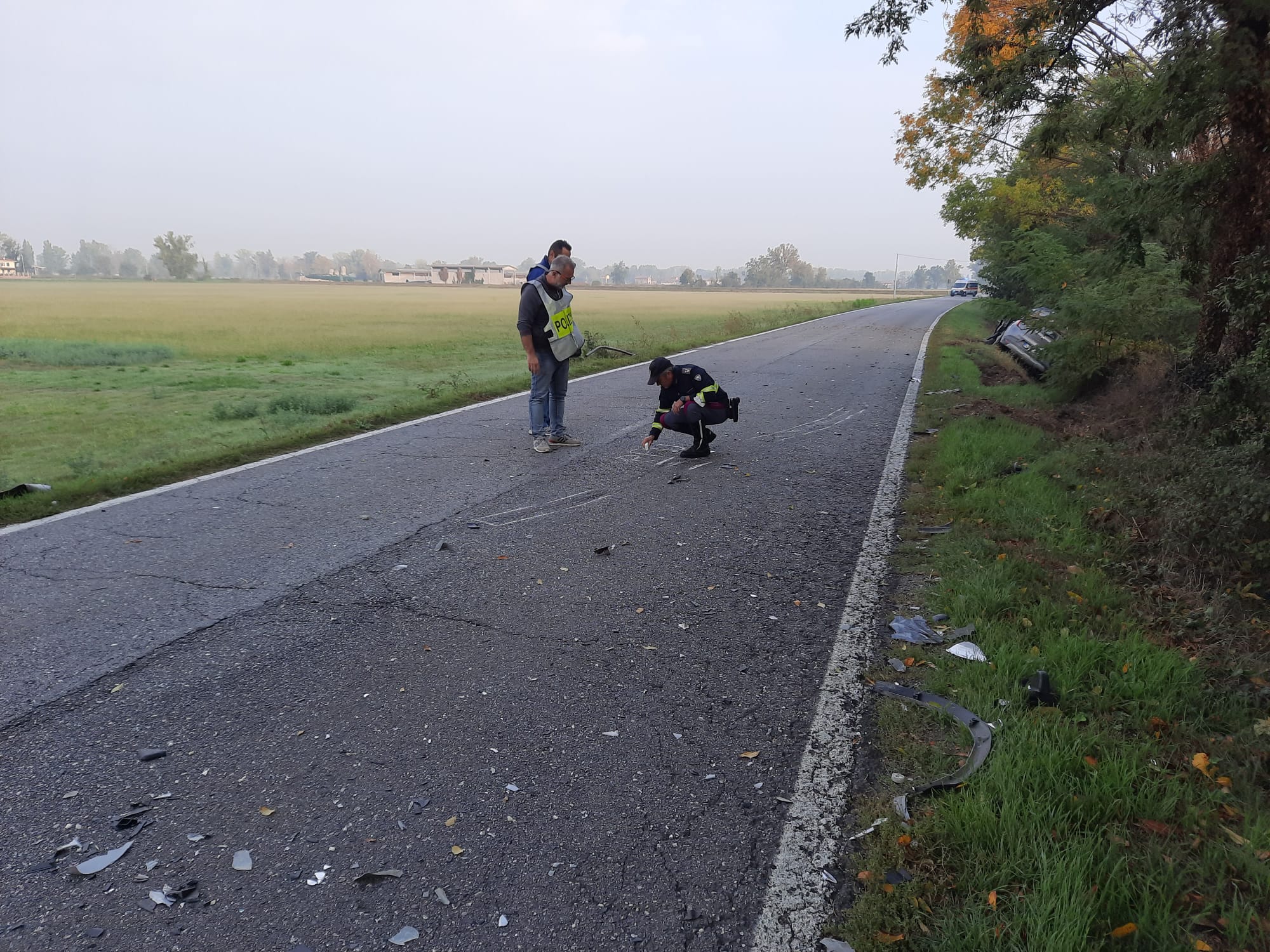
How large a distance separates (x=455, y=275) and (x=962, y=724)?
175m

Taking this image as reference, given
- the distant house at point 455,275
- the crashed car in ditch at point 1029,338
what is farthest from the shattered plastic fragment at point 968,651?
the distant house at point 455,275

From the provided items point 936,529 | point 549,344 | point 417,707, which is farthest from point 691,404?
point 417,707

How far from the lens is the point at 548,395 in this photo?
8359 millimetres

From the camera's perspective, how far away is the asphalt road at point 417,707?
2.27 metres

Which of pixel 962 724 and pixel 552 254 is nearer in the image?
pixel 962 724

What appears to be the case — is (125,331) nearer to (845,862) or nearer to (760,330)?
(760,330)

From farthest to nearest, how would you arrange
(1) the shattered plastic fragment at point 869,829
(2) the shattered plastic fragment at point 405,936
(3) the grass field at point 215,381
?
(3) the grass field at point 215,381 < (1) the shattered plastic fragment at point 869,829 < (2) the shattered plastic fragment at point 405,936

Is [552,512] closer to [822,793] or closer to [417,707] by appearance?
[417,707]

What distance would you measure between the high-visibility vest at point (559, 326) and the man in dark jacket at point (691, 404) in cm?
106

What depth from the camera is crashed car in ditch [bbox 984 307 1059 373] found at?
10.7 metres

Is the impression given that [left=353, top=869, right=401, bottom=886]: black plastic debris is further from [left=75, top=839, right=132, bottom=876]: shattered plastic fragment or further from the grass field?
the grass field

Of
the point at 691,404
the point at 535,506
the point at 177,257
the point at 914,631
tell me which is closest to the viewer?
the point at 914,631

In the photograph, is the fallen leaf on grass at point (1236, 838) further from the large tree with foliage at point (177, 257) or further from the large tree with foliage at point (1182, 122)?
the large tree with foliage at point (177, 257)

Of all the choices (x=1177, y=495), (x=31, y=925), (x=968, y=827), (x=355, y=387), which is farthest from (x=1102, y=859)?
(x=355, y=387)
